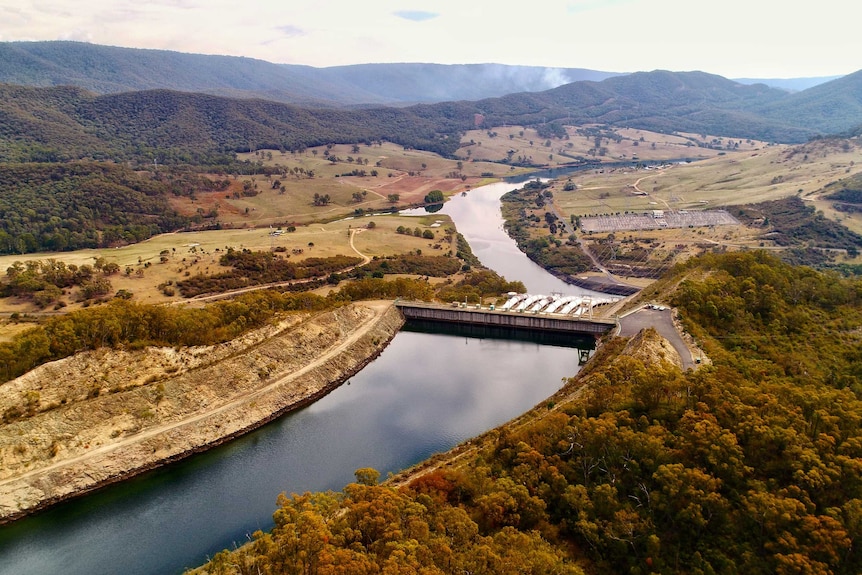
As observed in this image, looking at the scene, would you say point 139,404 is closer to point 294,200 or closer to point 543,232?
point 543,232

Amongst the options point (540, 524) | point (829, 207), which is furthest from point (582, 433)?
point (829, 207)

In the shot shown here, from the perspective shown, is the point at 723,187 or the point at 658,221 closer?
the point at 658,221

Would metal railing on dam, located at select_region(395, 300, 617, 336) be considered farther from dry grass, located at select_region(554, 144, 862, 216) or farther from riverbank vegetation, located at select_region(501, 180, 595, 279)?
dry grass, located at select_region(554, 144, 862, 216)

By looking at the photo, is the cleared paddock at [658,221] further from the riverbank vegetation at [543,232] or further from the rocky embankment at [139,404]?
the rocky embankment at [139,404]

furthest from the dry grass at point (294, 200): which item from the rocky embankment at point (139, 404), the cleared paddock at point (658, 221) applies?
the rocky embankment at point (139, 404)

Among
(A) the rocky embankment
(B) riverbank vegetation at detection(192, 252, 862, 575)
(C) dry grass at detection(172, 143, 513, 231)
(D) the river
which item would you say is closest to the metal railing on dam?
(D) the river

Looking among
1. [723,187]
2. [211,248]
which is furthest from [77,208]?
[723,187]
